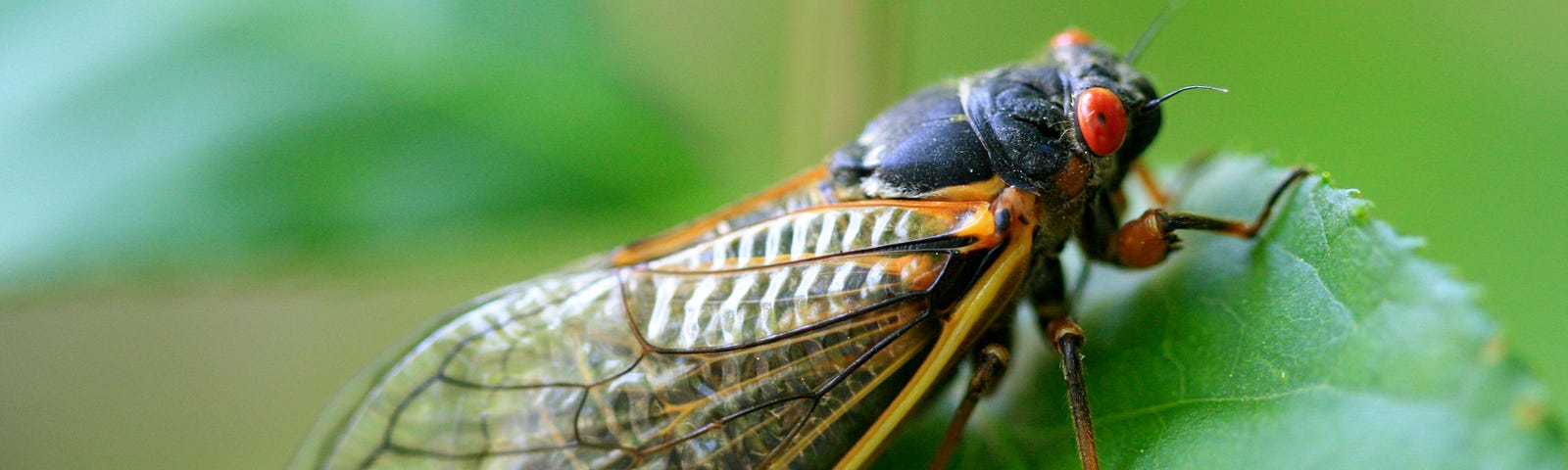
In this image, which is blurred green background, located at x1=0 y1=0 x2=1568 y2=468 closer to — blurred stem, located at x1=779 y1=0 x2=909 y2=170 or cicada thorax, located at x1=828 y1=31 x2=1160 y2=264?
blurred stem, located at x1=779 y1=0 x2=909 y2=170

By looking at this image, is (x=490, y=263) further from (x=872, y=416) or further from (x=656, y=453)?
(x=872, y=416)

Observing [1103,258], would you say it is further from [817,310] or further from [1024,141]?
[817,310]

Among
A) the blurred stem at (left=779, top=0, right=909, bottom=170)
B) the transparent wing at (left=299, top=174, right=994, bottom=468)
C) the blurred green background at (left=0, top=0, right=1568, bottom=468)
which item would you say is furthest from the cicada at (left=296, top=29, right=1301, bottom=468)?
the blurred stem at (left=779, top=0, right=909, bottom=170)

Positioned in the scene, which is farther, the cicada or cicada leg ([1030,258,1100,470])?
the cicada

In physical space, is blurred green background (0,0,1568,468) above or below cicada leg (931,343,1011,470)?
above

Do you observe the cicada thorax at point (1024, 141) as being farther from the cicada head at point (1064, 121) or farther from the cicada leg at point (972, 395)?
the cicada leg at point (972, 395)

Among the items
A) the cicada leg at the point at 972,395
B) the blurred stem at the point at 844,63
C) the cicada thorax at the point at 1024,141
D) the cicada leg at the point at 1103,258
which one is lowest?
the cicada leg at the point at 972,395

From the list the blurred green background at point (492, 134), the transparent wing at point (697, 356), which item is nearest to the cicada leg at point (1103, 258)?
the transparent wing at point (697, 356)
